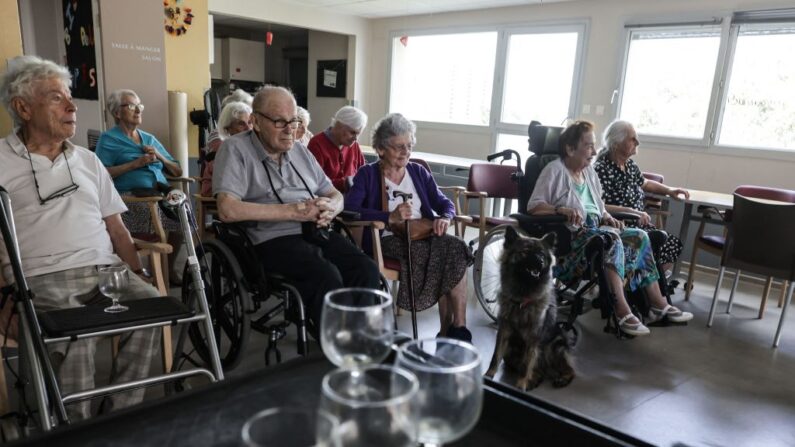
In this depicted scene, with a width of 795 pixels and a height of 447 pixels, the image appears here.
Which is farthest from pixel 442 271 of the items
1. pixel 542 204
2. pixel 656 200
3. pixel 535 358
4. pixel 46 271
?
pixel 656 200

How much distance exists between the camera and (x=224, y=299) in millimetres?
2332

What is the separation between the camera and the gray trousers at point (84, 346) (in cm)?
173

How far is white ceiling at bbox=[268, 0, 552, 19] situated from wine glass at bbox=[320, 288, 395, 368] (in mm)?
6331

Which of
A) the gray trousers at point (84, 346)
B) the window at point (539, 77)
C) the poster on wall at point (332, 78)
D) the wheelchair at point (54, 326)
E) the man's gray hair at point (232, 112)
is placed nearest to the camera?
the wheelchair at point (54, 326)

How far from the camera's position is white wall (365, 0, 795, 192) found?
4998mm

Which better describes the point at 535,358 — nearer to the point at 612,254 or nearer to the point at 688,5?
the point at 612,254

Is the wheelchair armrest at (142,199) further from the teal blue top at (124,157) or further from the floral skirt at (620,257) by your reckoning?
the floral skirt at (620,257)

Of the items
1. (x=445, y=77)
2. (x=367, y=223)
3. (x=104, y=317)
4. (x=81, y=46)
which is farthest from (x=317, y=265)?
(x=445, y=77)

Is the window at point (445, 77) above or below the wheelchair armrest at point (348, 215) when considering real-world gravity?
above

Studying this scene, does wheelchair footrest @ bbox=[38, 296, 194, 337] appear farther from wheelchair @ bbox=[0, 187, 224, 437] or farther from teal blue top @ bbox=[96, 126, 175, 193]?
teal blue top @ bbox=[96, 126, 175, 193]

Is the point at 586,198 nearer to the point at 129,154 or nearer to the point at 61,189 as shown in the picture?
the point at 61,189

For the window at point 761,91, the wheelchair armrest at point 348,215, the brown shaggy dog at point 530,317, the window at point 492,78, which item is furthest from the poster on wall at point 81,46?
the window at point 761,91

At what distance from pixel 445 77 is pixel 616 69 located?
2705mm

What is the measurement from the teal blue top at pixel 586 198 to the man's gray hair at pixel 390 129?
1.08m
